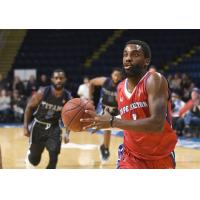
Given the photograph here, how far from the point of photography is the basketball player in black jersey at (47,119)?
6762mm

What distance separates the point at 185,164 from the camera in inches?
315

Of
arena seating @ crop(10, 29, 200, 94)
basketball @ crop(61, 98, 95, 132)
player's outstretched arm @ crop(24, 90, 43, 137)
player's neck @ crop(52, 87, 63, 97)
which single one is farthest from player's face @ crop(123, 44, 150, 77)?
arena seating @ crop(10, 29, 200, 94)

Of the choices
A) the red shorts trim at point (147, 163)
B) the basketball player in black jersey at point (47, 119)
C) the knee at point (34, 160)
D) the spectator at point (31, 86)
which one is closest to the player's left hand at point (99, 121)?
the red shorts trim at point (147, 163)

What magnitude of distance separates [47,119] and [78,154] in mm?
2517

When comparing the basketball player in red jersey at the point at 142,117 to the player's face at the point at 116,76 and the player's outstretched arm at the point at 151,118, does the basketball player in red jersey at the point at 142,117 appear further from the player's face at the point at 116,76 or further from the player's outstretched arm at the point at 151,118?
the player's face at the point at 116,76

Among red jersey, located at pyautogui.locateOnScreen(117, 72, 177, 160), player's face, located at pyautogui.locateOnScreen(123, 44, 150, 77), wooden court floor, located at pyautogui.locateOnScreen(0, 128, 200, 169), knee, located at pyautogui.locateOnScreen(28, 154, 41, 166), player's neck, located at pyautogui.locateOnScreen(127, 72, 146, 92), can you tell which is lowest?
wooden court floor, located at pyautogui.locateOnScreen(0, 128, 200, 169)

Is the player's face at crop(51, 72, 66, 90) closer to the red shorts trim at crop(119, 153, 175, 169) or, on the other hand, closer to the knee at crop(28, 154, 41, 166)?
the knee at crop(28, 154, 41, 166)

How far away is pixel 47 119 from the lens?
6.99 m

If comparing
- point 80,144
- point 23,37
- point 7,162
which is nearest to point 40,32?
point 23,37

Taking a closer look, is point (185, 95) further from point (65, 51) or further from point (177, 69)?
point (65, 51)

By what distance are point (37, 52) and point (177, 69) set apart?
213 inches

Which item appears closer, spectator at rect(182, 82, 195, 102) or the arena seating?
spectator at rect(182, 82, 195, 102)

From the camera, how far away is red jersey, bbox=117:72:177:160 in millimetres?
4074

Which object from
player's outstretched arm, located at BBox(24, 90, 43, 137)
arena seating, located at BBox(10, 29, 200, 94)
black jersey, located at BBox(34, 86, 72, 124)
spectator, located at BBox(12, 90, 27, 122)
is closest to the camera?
player's outstretched arm, located at BBox(24, 90, 43, 137)
